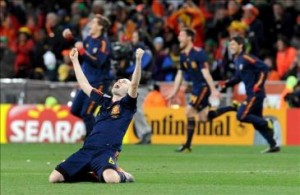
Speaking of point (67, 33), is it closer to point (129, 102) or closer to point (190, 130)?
point (190, 130)

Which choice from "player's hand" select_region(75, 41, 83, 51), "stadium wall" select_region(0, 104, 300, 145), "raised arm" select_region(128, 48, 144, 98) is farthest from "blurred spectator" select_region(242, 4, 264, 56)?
"raised arm" select_region(128, 48, 144, 98)

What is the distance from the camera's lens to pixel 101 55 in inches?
837

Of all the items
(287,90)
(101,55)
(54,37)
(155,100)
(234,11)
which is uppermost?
(234,11)

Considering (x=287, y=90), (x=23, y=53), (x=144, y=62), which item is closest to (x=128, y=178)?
(x=144, y=62)

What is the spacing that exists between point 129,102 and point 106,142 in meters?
0.59

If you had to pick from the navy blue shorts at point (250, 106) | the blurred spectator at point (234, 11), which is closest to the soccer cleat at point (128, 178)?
the navy blue shorts at point (250, 106)

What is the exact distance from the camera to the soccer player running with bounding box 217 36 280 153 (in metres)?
21.1

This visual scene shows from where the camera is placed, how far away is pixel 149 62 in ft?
82.8

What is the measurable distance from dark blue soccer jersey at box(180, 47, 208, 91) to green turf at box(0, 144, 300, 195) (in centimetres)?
137

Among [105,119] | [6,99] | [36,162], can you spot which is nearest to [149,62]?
[6,99]

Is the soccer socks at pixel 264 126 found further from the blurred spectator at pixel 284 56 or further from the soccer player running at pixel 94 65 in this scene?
the blurred spectator at pixel 284 56

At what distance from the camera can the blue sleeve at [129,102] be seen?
13.9m

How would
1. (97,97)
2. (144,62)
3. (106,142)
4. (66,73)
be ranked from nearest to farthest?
(106,142)
(97,97)
(144,62)
(66,73)

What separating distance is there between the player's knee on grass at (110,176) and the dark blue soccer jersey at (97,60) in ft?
25.1
